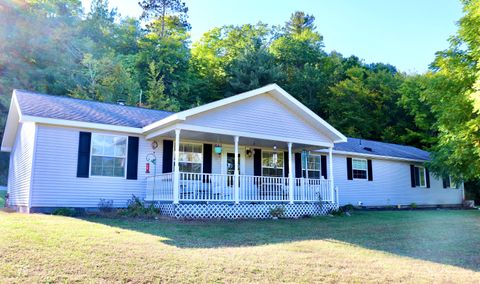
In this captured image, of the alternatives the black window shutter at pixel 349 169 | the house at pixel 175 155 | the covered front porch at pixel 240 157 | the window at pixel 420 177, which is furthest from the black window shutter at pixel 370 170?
the covered front porch at pixel 240 157

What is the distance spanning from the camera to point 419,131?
32.6 m

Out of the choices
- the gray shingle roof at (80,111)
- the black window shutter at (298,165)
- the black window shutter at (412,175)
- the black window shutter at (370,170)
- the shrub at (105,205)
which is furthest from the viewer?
the black window shutter at (412,175)

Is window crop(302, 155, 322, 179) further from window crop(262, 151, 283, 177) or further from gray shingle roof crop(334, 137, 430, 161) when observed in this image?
window crop(262, 151, 283, 177)

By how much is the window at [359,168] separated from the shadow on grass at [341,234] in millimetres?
6662

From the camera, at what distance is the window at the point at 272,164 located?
16000 millimetres

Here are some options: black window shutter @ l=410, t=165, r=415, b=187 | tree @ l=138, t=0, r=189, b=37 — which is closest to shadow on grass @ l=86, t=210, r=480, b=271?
black window shutter @ l=410, t=165, r=415, b=187

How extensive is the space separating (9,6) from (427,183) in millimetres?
29051

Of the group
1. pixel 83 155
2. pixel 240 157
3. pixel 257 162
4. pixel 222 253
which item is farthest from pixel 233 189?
pixel 222 253

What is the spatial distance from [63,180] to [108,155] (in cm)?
150

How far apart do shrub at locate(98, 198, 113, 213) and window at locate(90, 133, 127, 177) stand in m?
0.80

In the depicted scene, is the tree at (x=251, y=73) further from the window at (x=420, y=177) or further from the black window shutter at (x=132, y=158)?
the black window shutter at (x=132, y=158)

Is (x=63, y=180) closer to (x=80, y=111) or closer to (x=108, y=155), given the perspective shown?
(x=108, y=155)

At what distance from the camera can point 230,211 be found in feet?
41.1

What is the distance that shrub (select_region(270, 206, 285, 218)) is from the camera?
43.4ft
